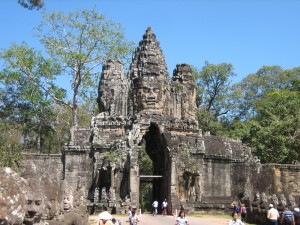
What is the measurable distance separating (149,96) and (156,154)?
413 centimetres

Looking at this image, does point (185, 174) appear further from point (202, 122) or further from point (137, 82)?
point (202, 122)

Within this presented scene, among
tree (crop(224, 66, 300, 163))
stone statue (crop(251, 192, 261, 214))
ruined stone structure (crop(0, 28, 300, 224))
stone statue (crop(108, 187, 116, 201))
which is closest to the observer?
stone statue (crop(251, 192, 261, 214))

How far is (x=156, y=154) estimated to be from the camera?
95.2 ft

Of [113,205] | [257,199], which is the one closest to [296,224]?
[257,199]

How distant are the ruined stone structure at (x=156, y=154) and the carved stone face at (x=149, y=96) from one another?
5 cm

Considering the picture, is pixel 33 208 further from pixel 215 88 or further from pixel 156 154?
pixel 215 88

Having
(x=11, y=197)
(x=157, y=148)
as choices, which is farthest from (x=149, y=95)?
(x=11, y=197)

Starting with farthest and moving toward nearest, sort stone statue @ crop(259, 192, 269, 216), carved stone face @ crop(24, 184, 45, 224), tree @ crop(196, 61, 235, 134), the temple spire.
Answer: tree @ crop(196, 61, 235, 134) → the temple spire → stone statue @ crop(259, 192, 269, 216) → carved stone face @ crop(24, 184, 45, 224)

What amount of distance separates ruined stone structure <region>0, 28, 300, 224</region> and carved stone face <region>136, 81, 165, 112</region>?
5cm

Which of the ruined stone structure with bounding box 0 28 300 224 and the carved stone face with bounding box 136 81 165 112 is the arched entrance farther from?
the carved stone face with bounding box 136 81 165 112

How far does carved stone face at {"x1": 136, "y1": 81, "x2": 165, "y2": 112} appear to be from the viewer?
26.7 meters

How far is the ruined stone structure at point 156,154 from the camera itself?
81.7 ft

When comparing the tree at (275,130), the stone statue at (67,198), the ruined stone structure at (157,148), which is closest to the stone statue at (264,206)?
the ruined stone structure at (157,148)

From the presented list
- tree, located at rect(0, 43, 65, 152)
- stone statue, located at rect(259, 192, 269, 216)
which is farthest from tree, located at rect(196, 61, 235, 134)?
stone statue, located at rect(259, 192, 269, 216)
